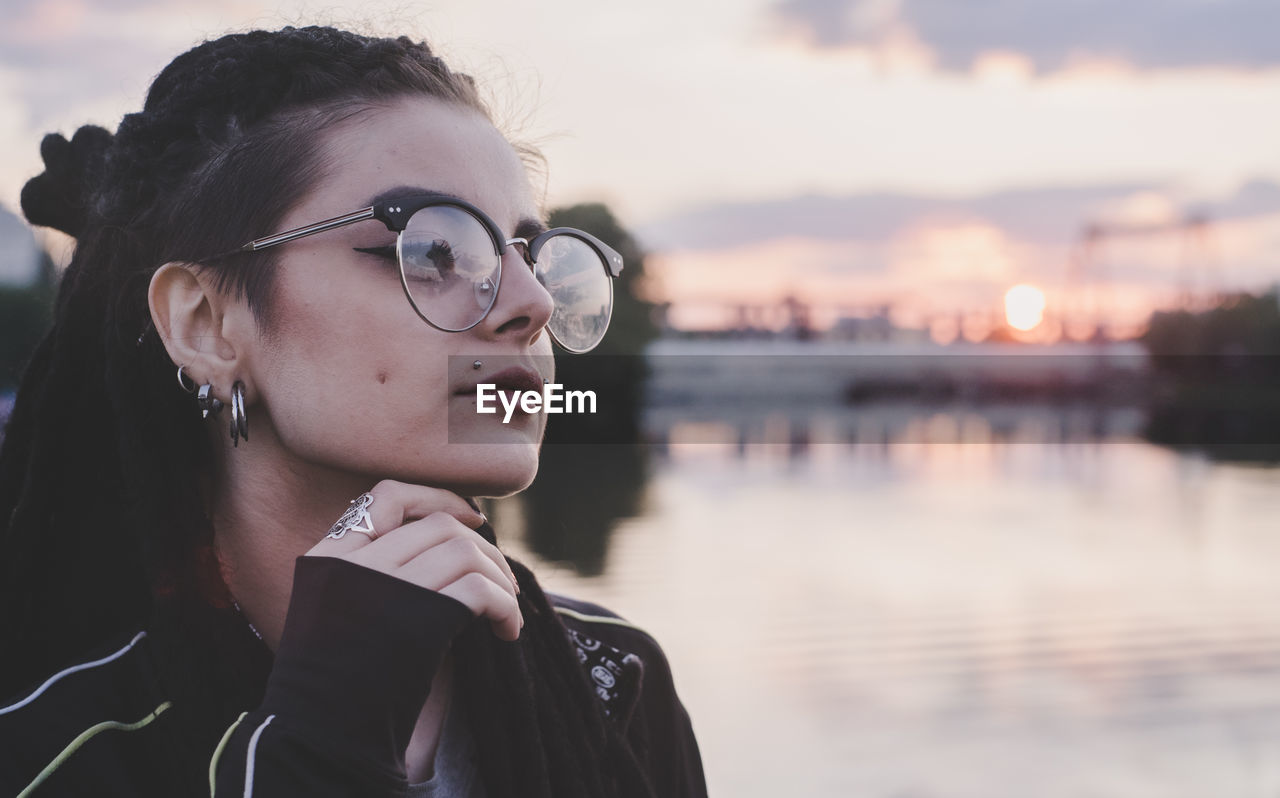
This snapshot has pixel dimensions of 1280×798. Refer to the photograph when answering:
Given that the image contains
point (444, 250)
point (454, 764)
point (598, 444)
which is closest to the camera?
point (444, 250)

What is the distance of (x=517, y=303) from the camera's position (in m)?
1.46

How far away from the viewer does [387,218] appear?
4.55 feet

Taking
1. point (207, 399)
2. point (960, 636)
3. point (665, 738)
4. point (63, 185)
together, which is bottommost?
point (960, 636)

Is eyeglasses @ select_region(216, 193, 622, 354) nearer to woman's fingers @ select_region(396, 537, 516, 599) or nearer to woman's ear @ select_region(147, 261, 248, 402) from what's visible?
woman's ear @ select_region(147, 261, 248, 402)

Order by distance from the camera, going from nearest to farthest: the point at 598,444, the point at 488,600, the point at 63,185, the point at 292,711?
1. the point at 292,711
2. the point at 488,600
3. the point at 63,185
4. the point at 598,444

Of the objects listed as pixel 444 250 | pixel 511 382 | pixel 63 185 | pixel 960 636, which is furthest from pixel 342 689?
pixel 960 636

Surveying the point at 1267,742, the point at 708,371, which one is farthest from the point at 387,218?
the point at 708,371

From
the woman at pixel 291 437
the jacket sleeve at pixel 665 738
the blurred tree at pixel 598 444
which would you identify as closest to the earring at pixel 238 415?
the woman at pixel 291 437

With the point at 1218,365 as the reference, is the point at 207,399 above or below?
above

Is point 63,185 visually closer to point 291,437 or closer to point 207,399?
point 207,399

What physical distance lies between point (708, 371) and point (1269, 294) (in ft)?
82.3

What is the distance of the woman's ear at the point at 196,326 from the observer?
151 cm

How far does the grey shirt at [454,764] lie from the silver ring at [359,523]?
37cm

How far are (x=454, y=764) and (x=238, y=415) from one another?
574 millimetres
